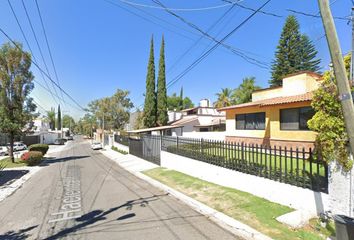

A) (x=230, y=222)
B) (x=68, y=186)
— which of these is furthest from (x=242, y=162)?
(x=68, y=186)

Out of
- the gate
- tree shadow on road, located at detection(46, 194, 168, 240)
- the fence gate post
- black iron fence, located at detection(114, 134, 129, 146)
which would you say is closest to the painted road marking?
tree shadow on road, located at detection(46, 194, 168, 240)

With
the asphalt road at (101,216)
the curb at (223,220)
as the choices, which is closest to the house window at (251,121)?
the asphalt road at (101,216)

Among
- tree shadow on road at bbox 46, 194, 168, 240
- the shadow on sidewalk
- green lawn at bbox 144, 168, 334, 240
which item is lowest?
the shadow on sidewalk

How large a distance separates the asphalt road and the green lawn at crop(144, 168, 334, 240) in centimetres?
72

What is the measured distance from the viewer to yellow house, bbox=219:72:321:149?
14.3 m

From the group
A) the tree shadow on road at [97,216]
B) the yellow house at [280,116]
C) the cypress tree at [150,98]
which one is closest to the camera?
the tree shadow on road at [97,216]

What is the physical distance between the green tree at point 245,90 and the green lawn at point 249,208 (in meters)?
31.4

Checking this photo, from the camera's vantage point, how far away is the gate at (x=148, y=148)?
16.6 meters

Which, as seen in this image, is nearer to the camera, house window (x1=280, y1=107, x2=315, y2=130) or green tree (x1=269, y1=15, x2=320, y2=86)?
house window (x1=280, y1=107, x2=315, y2=130)

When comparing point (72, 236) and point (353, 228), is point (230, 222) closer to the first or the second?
point (353, 228)

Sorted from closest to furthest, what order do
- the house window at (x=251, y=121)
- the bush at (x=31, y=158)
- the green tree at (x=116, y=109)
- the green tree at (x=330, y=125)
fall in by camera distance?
the green tree at (x=330, y=125), the house window at (x=251, y=121), the bush at (x=31, y=158), the green tree at (x=116, y=109)

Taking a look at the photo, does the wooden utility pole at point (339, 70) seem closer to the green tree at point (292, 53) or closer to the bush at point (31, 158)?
the bush at point (31, 158)

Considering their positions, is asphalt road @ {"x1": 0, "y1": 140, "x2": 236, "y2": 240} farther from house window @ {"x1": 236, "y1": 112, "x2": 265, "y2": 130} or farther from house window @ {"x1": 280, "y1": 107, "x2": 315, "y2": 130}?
house window @ {"x1": 236, "y1": 112, "x2": 265, "y2": 130}

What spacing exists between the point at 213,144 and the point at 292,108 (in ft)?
26.9
